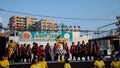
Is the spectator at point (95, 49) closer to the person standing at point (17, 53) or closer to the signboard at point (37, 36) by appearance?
the person standing at point (17, 53)

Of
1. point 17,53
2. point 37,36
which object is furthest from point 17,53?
point 37,36

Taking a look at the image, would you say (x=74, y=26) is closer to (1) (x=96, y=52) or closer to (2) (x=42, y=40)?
(2) (x=42, y=40)

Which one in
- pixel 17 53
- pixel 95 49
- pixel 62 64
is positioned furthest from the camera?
pixel 95 49

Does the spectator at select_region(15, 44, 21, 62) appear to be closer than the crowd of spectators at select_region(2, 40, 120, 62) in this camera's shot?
No

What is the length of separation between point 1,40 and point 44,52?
5.16m

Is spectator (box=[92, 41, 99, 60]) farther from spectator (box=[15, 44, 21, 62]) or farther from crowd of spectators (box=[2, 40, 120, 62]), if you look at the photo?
spectator (box=[15, 44, 21, 62])

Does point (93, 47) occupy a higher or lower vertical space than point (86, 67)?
higher

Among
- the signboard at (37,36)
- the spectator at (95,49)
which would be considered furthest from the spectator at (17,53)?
the signboard at (37,36)

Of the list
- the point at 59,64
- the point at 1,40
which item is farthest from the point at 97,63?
the point at 1,40

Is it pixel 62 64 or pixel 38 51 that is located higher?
pixel 38 51

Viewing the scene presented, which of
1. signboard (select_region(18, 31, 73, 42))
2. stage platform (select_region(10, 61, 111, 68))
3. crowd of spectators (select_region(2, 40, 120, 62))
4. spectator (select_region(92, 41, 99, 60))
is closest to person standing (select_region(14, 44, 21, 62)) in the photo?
crowd of spectators (select_region(2, 40, 120, 62))

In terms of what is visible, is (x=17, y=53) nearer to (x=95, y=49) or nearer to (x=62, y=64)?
(x=62, y=64)

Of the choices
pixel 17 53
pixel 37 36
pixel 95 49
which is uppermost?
pixel 37 36

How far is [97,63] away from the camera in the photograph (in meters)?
14.1
